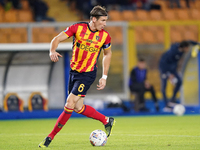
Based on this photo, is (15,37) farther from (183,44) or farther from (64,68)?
(183,44)

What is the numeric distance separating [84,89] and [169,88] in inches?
381

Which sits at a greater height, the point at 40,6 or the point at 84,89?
the point at 40,6

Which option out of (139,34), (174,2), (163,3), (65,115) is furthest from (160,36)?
(65,115)

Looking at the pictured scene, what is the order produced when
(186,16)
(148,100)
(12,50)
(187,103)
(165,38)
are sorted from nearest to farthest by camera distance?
(12,50)
(187,103)
(165,38)
(148,100)
(186,16)

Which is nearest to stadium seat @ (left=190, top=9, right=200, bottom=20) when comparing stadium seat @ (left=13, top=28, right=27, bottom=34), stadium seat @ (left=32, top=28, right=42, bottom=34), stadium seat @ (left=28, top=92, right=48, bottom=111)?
stadium seat @ (left=32, top=28, right=42, bottom=34)

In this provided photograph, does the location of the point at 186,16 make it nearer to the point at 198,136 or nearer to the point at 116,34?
the point at 116,34

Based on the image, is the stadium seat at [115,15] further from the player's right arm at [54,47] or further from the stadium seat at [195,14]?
the player's right arm at [54,47]

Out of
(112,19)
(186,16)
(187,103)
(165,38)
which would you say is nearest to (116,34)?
(165,38)

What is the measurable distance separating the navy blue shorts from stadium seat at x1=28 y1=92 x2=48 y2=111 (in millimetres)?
5642

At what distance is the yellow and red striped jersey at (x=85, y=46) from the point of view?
571 cm

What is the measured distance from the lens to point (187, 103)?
41.1ft

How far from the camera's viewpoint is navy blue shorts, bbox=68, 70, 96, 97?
5621mm

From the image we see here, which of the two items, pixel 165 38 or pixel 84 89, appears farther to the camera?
pixel 165 38

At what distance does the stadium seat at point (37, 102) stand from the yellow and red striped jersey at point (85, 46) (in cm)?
570
